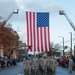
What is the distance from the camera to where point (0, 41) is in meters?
67.2

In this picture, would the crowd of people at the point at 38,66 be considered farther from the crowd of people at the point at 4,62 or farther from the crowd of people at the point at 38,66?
the crowd of people at the point at 4,62

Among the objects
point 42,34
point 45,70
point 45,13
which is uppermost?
point 45,13

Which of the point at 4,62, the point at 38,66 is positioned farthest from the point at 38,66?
the point at 4,62

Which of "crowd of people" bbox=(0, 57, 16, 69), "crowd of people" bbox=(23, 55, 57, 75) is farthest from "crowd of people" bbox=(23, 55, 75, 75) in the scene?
"crowd of people" bbox=(0, 57, 16, 69)

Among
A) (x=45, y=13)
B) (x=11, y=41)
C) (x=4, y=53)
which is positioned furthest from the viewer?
(x=4, y=53)

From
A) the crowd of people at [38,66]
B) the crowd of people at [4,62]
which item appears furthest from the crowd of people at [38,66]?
the crowd of people at [4,62]

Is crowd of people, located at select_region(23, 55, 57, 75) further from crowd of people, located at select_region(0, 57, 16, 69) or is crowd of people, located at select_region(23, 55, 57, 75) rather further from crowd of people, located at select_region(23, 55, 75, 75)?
crowd of people, located at select_region(0, 57, 16, 69)

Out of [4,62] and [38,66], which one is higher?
[38,66]

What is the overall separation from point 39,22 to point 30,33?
2.58 m

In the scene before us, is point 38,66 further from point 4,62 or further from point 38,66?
point 4,62

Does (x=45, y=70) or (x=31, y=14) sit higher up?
(x=31, y=14)

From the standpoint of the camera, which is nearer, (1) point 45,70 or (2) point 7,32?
(1) point 45,70

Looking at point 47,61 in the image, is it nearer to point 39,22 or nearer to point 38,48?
point 38,48

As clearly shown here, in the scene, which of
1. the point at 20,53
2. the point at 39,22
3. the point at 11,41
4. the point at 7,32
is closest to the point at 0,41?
the point at 7,32
